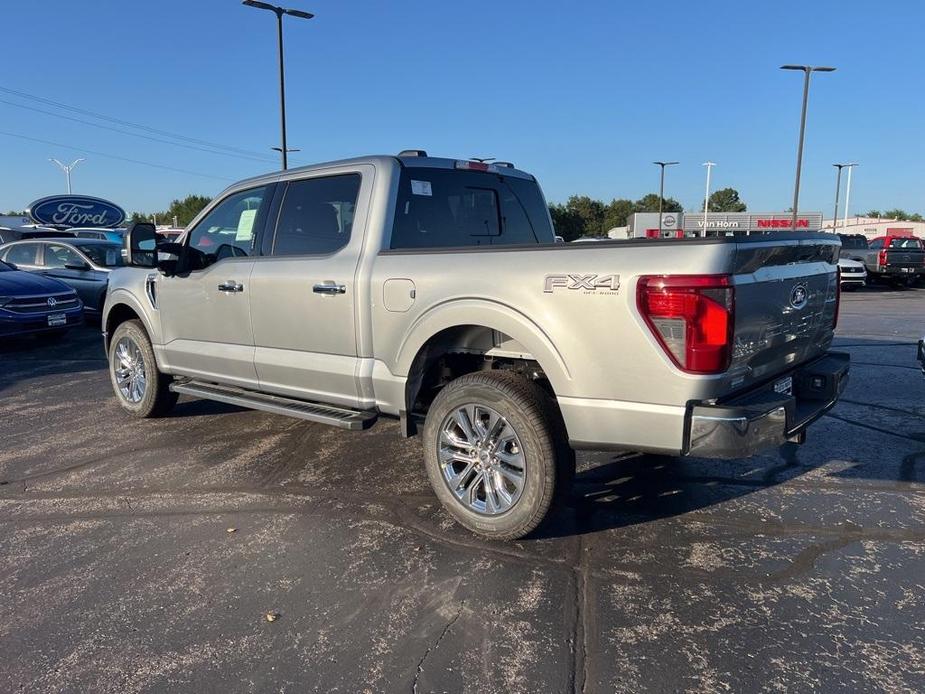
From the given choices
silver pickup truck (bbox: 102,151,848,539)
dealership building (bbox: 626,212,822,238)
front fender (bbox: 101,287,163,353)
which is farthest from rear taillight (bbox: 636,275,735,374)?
dealership building (bbox: 626,212,822,238)

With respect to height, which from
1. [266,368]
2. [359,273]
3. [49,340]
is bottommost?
[49,340]

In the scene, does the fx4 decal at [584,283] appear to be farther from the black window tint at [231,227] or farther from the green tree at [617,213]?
the green tree at [617,213]

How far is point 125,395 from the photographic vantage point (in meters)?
6.36

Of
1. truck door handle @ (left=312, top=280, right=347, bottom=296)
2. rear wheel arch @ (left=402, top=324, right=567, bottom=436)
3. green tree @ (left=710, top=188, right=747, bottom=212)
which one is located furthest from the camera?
green tree @ (left=710, top=188, right=747, bottom=212)

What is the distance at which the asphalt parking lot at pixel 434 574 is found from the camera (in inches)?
104

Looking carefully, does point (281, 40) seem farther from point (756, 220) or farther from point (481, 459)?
point (756, 220)

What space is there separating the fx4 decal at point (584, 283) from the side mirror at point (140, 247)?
349cm

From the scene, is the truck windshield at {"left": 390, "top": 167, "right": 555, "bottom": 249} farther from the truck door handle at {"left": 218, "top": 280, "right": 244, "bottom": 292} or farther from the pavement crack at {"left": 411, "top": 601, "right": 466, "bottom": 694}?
the pavement crack at {"left": 411, "top": 601, "right": 466, "bottom": 694}

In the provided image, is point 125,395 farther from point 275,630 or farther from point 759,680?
point 759,680

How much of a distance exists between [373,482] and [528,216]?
226 centimetres

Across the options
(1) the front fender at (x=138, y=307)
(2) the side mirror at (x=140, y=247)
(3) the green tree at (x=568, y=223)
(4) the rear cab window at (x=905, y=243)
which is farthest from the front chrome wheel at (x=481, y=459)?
(3) the green tree at (x=568, y=223)

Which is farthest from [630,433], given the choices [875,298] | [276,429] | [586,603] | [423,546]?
[875,298]

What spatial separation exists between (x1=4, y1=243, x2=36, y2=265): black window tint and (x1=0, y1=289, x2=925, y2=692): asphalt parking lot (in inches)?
374

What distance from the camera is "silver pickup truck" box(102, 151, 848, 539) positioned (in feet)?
9.90
